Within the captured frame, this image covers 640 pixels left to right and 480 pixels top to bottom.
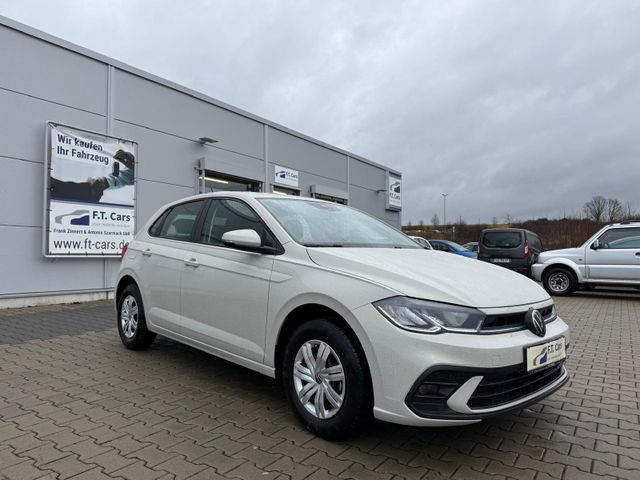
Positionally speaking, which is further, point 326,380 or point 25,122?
point 25,122

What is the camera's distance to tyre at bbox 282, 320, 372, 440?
8.63ft

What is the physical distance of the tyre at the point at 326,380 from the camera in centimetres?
263

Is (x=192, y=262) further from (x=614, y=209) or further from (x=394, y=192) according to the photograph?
(x=614, y=209)

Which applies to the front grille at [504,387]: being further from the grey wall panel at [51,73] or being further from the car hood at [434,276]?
the grey wall panel at [51,73]

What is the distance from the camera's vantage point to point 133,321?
4.85 m

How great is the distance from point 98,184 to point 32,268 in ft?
6.54

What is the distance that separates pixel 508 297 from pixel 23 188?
27.6ft

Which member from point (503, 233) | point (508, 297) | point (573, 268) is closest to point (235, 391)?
point (508, 297)

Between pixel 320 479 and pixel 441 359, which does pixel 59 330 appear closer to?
pixel 320 479

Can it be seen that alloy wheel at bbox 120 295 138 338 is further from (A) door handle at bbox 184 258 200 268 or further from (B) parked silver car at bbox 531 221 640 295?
(B) parked silver car at bbox 531 221 640 295

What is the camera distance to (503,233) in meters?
14.0

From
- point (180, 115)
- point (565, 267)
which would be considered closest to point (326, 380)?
point (180, 115)

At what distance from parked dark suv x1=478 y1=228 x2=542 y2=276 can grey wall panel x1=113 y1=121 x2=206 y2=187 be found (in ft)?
28.9

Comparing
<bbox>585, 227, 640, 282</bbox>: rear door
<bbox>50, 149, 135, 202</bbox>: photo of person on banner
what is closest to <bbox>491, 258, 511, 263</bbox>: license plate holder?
<bbox>585, 227, 640, 282</bbox>: rear door
